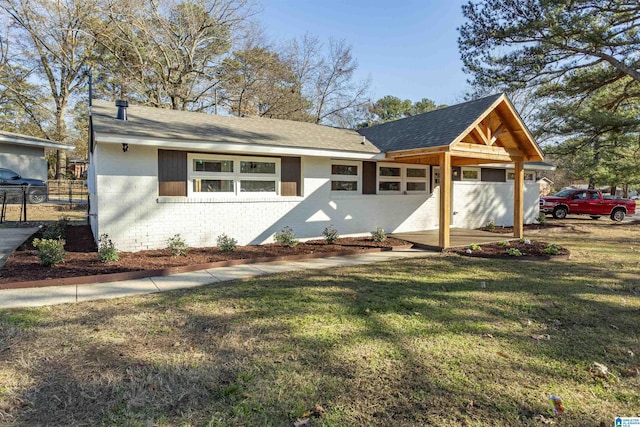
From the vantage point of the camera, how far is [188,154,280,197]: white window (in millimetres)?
8516

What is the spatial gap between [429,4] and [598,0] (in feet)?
19.3

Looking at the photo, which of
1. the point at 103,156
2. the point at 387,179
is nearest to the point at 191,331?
the point at 103,156

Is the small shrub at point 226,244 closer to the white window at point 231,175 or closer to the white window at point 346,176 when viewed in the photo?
the white window at point 231,175

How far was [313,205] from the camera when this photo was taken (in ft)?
32.9

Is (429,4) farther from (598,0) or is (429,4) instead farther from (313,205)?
(313,205)

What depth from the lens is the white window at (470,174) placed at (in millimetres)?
13820

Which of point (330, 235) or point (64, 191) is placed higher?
point (64, 191)

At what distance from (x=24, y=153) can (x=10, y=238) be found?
1547cm

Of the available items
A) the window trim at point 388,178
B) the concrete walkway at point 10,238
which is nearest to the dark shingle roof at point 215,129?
the window trim at point 388,178

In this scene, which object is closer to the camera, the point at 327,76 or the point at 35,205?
the point at 35,205

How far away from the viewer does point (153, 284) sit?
226 inches

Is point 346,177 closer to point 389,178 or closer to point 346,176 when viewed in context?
point 346,176

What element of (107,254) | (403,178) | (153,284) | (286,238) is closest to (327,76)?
(403,178)

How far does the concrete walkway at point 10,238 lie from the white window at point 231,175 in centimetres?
388
